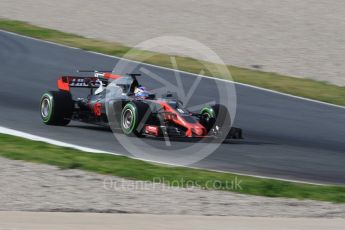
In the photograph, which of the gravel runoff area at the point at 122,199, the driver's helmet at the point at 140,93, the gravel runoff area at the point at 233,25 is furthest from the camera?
the gravel runoff area at the point at 233,25

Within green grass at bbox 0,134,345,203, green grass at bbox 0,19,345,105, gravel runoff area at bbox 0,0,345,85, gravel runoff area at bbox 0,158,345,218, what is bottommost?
gravel runoff area at bbox 0,158,345,218

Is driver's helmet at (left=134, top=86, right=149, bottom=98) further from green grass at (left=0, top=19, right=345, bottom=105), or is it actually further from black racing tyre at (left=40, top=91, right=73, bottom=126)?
green grass at (left=0, top=19, right=345, bottom=105)

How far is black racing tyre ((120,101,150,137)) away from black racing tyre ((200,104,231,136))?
0.89 meters

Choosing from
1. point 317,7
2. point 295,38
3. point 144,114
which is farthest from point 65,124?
point 317,7

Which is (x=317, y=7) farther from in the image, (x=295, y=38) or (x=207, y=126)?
(x=207, y=126)

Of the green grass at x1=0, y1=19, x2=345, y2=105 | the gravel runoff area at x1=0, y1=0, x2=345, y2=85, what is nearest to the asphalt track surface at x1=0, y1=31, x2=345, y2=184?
the green grass at x1=0, y1=19, x2=345, y2=105

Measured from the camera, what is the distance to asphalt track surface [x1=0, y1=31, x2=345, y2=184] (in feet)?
36.4

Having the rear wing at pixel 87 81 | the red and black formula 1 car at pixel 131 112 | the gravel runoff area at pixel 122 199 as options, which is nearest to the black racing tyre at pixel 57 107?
the red and black formula 1 car at pixel 131 112

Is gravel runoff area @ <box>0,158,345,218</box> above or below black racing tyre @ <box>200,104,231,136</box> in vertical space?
below

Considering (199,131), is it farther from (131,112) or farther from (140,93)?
(140,93)

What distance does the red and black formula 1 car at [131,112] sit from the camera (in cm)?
1203

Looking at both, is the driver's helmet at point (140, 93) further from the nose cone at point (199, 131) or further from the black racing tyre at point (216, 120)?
the nose cone at point (199, 131)

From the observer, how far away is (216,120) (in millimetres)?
12250

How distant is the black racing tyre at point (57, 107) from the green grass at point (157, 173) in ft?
6.11
